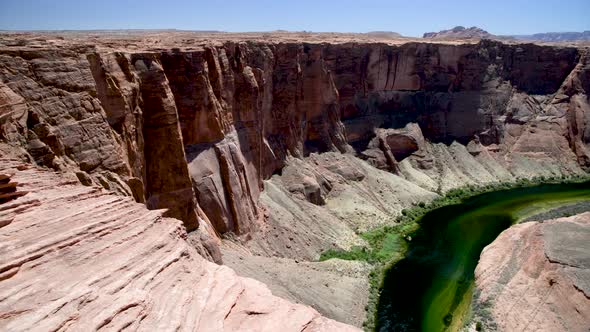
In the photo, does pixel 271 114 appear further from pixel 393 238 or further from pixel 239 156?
pixel 393 238

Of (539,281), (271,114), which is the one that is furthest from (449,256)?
(271,114)

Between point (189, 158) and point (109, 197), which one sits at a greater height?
point (109, 197)

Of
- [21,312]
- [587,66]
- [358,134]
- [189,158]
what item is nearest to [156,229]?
[21,312]

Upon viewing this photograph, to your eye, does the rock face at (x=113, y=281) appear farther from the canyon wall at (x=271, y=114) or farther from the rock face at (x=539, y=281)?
the rock face at (x=539, y=281)

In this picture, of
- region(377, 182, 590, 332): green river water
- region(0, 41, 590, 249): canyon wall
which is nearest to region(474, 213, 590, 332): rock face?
region(377, 182, 590, 332): green river water

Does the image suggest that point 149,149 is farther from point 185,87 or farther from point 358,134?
point 358,134

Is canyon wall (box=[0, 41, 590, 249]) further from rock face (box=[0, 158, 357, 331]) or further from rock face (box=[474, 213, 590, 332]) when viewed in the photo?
rock face (box=[474, 213, 590, 332])

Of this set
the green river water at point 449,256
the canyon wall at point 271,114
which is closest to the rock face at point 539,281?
the green river water at point 449,256
